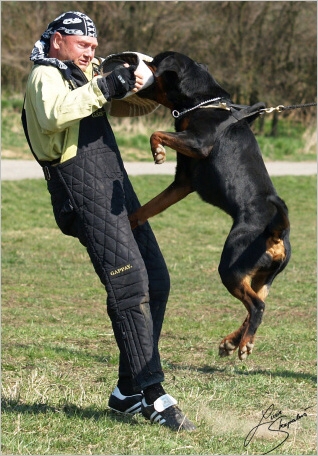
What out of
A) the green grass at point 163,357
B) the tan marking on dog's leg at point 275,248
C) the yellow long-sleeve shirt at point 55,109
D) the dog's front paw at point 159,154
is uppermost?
the yellow long-sleeve shirt at point 55,109

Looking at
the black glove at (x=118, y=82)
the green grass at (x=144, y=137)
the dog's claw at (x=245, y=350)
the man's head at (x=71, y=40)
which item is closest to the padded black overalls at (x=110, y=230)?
the man's head at (x=71, y=40)

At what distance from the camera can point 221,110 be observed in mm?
4605

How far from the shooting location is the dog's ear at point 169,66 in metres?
4.84

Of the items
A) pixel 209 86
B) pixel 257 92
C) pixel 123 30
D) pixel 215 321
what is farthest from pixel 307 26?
pixel 209 86

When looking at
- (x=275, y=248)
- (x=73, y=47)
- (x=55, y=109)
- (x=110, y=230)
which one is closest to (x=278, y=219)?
(x=275, y=248)

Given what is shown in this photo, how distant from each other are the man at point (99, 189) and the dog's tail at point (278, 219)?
0.74 m

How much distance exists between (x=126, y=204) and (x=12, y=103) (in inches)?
672

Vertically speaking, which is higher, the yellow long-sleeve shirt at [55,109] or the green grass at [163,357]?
the yellow long-sleeve shirt at [55,109]

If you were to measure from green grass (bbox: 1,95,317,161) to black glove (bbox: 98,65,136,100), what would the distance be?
531 inches

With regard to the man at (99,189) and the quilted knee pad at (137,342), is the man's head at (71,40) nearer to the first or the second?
the man at (99,189)

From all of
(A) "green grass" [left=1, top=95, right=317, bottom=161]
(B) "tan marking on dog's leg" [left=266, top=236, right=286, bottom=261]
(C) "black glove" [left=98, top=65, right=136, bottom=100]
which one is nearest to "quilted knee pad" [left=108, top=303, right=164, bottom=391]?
(B) "tan marking on dog's leg" [left=266, top=236, right=286, bottom=261]

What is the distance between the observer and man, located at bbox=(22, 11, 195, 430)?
426 cm

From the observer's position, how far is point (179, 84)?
480 centimetres

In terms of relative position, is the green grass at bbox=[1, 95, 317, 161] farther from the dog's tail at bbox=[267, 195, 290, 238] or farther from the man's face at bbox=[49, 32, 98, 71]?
the dog's tail at bbox=[267, 195, 290, 238]
